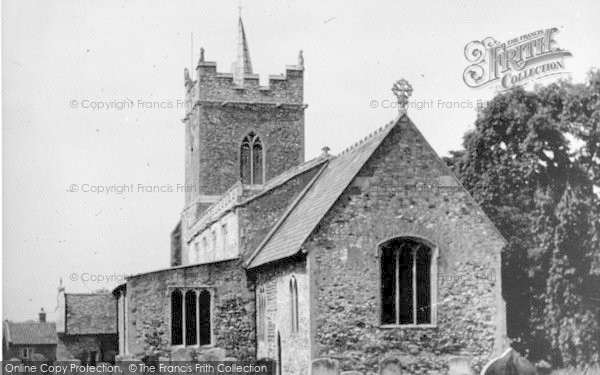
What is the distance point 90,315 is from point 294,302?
24668 millimetres

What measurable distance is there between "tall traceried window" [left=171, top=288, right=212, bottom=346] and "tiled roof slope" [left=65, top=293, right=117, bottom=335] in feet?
61.7

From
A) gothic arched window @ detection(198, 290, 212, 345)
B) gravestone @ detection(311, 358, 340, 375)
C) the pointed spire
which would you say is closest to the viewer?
gravestone @ detection(311, 358, 340, 375)

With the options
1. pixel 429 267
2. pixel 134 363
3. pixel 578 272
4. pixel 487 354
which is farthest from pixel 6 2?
pixel 578 272

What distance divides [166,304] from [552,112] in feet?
49.4

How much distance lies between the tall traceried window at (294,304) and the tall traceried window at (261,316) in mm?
2380

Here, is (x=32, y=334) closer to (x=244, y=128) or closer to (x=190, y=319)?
(x=244, y=128)

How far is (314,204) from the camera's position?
88.5 feet

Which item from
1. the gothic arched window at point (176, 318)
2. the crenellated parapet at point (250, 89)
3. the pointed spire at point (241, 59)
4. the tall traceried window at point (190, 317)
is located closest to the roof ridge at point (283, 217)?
the tall traceried window at point (190, 317)

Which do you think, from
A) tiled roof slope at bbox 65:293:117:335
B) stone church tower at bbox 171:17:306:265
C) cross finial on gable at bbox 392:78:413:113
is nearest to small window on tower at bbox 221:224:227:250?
cross finial on gable at bbox 392:78:413:113

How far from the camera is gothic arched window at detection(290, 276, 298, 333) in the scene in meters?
24.8

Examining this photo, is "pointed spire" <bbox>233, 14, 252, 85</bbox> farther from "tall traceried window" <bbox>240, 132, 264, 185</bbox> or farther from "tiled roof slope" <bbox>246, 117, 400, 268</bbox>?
"tiled roof slope" <bbox>246, 117, 400, 268</bbox>

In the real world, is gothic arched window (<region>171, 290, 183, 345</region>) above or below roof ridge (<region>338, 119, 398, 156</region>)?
below

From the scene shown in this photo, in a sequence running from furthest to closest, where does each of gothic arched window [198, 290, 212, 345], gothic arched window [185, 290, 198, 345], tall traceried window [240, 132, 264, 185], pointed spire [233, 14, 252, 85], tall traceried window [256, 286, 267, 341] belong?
pointed spire [233, 14, 252, 85] → tall traceried window [240, 132, 264, 185] → gothic arched window [198, 290, 212, 345] → gothic arched window [185, 290, 198, 345] → tall traceried window [256, 286, 267, 341]

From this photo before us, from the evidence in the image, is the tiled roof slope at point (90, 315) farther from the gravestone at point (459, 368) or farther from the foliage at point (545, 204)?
the gravestone at point (459, 368)
